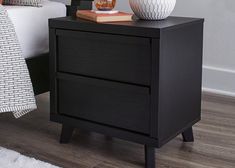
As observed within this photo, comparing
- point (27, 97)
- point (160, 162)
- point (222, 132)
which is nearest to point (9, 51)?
point (27, 97)

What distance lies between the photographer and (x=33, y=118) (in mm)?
2027

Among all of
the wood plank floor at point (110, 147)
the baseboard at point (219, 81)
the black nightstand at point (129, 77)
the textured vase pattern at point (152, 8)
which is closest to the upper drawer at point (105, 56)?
the black nightstand at point (129, 77)

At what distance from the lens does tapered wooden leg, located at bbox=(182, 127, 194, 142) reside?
1710 millimetres

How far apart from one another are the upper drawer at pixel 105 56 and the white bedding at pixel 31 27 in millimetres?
244

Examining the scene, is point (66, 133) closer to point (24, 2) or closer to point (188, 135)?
point (188, 135)

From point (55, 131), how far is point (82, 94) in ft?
1.08

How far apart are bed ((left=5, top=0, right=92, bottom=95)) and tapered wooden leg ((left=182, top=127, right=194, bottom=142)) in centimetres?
63

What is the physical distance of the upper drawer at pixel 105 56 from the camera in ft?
4.62

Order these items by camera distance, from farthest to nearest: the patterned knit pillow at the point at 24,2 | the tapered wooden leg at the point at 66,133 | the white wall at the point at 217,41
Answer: the white wall at the point at 217,41 → the patterned knit pillow at the point at 24,2 → the tapered wooden leg at the point at 66,133

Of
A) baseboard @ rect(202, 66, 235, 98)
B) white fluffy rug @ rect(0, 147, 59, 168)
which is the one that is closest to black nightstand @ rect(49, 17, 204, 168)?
white fluffy rug @ rect(0, 147, 59, 168)

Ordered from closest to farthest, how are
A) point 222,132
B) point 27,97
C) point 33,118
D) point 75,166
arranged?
point 75,166
point 27,97
point 222,132
point 33,118

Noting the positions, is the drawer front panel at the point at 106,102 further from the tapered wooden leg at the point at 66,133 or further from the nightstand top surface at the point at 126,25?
the nightstand top surface at the point at 126,25

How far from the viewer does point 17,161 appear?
4.94 ft

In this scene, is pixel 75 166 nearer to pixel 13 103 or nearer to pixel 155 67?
pixel 13 103
